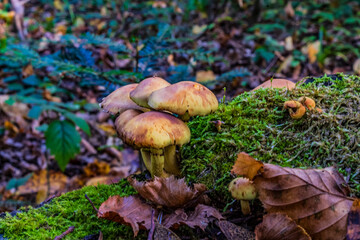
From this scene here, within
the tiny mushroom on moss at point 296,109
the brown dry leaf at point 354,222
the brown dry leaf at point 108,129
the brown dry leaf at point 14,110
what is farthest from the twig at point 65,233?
the brown dry leaf at point 14,110

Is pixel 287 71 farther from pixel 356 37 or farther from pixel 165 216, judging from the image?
pixel 165 216

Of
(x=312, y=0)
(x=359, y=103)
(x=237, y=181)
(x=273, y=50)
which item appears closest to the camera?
(x=237, y=181)

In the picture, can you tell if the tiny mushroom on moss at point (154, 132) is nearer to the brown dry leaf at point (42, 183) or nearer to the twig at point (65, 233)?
the twig at point (65, 233)

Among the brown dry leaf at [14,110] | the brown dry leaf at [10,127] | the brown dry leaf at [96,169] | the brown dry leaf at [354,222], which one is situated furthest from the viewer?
the brown dry leaf at [14,110]

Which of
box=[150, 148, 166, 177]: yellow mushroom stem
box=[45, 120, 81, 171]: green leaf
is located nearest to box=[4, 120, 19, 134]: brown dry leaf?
box=[45, 120, 81, 171]: green leaf

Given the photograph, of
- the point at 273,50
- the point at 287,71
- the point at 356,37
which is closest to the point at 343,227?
the point at 287,71

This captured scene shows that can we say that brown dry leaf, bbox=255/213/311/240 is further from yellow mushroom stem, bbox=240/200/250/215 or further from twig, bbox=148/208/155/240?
twig, bbox=148/208/155/240
